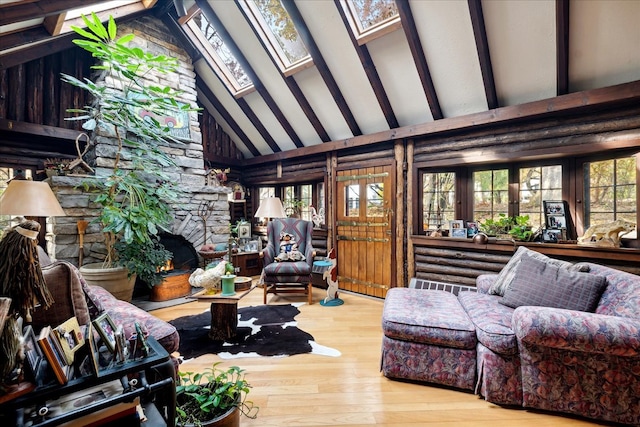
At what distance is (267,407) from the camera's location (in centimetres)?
186

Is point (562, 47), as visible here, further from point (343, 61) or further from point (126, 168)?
point (126, 168)

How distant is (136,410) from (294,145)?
477cm

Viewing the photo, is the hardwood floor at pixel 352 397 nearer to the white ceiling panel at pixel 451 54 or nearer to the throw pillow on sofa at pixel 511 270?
the throw pillow on sofa at pixel 511 270

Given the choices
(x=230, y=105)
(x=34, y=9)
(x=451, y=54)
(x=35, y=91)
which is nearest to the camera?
(x=34, y=9)

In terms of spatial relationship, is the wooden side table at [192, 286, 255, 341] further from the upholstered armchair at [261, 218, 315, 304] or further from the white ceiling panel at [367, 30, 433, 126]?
the white ceiling panel at [367, 30, 433, 126]

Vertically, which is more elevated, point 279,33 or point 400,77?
point 279,33

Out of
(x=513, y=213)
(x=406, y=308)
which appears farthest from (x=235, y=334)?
(x=513, y=213)

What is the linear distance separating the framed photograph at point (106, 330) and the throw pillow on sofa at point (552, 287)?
2.57 m

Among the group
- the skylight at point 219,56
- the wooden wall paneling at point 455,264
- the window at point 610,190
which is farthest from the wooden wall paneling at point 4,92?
the window at point 610,190

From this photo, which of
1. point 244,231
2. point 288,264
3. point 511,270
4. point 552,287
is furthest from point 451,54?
point 244,231

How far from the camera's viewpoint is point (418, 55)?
3123 millimetres

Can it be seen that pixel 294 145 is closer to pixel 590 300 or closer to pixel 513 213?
pixel 513 213

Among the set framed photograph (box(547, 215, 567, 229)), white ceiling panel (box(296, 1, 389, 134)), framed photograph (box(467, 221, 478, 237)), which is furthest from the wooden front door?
framed photograph (box(547, 215, 567, 229))

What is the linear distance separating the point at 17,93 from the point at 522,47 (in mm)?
5924
